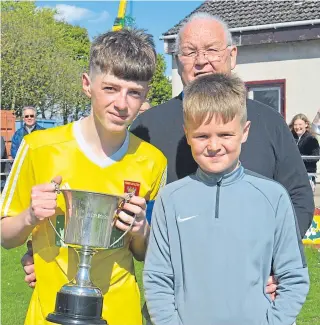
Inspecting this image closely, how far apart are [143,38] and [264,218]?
1056mm

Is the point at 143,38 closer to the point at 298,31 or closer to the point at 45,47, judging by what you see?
the point at 298,31

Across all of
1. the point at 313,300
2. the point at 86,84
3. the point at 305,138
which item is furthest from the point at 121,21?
the point at 305,138

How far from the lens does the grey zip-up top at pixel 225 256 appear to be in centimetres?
258

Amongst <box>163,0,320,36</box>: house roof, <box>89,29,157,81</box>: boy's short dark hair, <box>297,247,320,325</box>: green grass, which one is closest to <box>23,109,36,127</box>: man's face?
Answer: <box>163,0,320,36</box>: house roof

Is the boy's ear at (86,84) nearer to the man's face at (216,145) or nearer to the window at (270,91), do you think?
the man's face at (216,145)

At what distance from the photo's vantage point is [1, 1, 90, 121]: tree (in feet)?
148

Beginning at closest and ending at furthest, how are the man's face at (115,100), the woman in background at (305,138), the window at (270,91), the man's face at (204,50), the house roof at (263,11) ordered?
the man's face at (115,100) < the man's face at (204,50) < the woman in background at (305,138) < the house roof at (263,11) < the window at (270,91)

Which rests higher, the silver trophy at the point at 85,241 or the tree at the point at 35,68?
the tree at the point at 35,68

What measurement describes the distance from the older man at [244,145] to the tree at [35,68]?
138 ft

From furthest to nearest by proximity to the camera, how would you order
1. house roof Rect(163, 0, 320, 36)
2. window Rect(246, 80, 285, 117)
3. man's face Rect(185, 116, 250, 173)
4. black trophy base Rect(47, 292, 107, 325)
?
window Rect(246, 80, 285, 117) → house roof Rect(163, 0, 320, 36) → man's face Rect(185, 116, 250, 173) → black trophy base Rect(47, 292, 107, 325)

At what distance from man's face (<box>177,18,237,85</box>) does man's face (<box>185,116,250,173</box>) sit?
0.57 meters

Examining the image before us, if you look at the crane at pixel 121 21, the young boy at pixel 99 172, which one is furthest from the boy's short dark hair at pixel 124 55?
the crane at pixel 121 21

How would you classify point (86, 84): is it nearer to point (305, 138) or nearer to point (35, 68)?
point (305, 138)

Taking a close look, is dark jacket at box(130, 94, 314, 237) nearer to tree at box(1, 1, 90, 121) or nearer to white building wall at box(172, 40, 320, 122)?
white building wall at box(172, 40, 320, 122)
